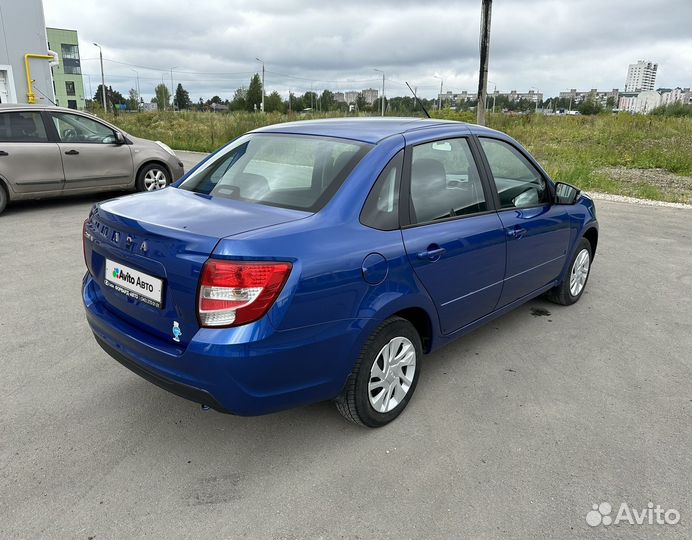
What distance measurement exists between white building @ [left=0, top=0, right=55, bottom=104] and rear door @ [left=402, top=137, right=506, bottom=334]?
16994 millimetres

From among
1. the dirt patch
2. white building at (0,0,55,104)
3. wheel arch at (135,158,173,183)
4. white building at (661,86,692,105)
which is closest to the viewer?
wheel arch at (135,158,173,183)

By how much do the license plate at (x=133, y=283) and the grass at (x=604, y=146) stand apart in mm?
11452

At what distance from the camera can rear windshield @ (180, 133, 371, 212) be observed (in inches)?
117

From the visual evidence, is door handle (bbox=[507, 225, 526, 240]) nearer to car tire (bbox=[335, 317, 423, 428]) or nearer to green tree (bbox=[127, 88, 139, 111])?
car tire (bbox=[335, 317, 423, 428])

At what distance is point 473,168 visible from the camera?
3697mm

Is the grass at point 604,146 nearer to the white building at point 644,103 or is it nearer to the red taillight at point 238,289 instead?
the white building at point 644,103

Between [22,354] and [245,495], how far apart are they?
7.76ft

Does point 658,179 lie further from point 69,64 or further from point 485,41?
point 69,64

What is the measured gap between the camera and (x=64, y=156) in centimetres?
862

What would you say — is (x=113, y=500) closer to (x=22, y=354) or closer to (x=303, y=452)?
(x=303, y=452)

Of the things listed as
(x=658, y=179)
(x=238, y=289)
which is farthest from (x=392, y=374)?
(x=658, y=179)

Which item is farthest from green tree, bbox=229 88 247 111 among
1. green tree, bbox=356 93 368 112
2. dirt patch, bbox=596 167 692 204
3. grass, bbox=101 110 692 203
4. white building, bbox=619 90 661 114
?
dirt patch, bbox=596 167 692 204

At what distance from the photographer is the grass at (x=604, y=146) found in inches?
503

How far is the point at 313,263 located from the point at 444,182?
4.29ft
